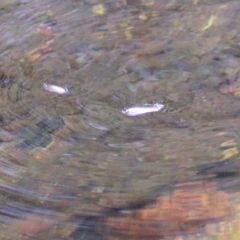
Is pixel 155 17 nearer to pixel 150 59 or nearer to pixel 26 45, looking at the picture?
pixel 150 59

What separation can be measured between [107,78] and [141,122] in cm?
18

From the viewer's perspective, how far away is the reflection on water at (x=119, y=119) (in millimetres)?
591

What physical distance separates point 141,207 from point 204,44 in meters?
0.52

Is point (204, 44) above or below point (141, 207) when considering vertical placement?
below

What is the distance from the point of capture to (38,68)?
0.99m

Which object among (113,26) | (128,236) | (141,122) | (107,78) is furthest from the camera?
(113,26)

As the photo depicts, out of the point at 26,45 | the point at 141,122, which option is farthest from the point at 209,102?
the point at 26,45

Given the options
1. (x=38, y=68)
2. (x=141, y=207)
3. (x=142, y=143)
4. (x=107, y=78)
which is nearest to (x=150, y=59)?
(x=107, y=78)

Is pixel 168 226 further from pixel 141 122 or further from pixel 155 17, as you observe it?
pixel 155 17

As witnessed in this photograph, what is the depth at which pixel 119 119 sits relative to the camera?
83cm

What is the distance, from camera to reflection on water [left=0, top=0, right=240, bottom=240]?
59cm

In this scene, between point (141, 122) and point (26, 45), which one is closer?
point (141, 122)

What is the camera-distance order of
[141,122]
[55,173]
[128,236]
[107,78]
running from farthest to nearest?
[107,78]
[141,122]
[55,173]
[128,236]

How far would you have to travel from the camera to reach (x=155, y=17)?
3.72 feet
